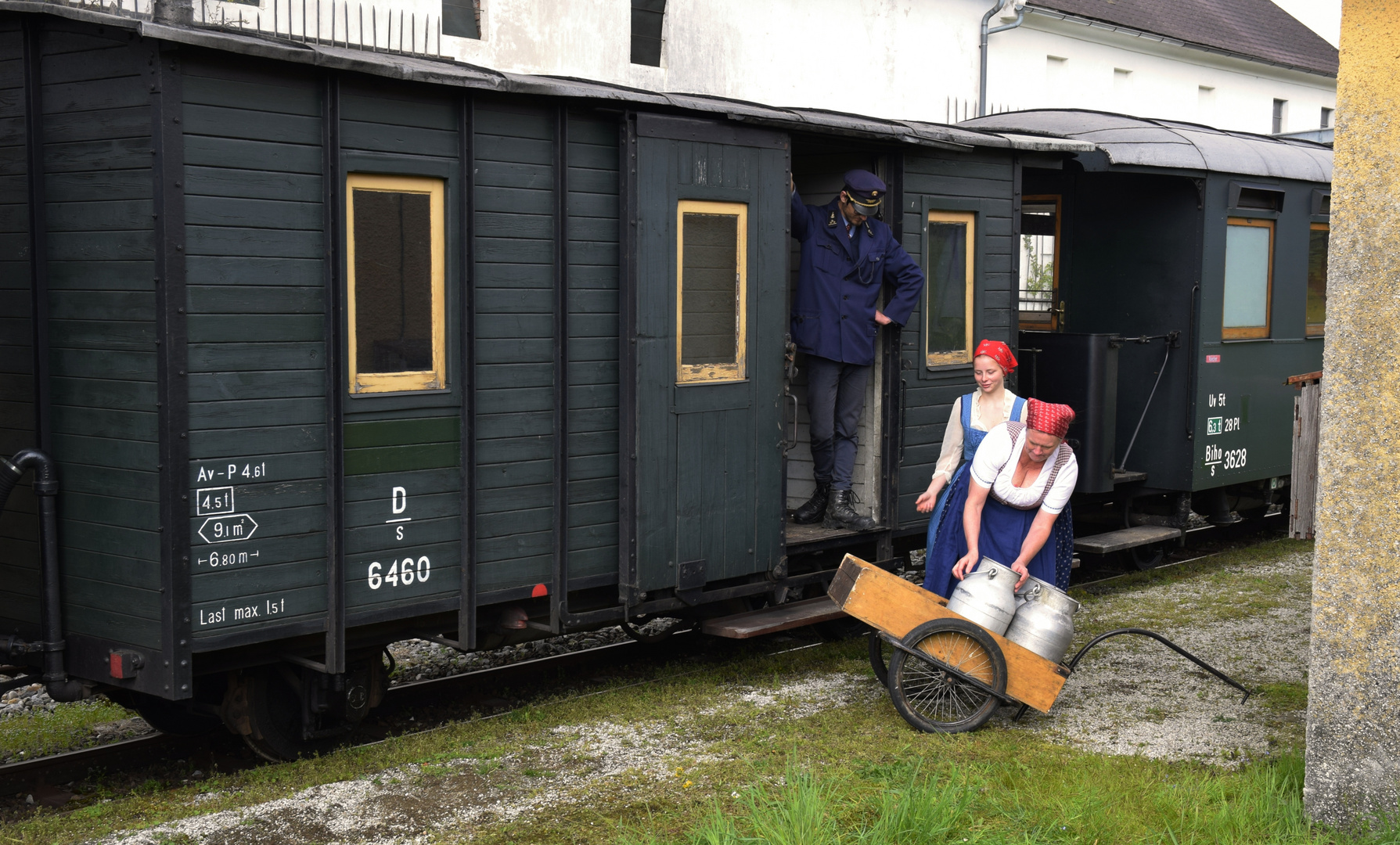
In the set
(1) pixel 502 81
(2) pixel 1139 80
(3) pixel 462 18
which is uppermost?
(2) pixel 1139 80

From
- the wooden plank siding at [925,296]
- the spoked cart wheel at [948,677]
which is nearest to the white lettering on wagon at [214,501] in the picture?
the spoked cart wheel at [948,677]

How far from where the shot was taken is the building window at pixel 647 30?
2033 centimetres

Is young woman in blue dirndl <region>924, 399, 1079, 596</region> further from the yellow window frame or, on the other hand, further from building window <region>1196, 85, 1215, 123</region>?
building window <region>1196, 85, 1215, 123</region>

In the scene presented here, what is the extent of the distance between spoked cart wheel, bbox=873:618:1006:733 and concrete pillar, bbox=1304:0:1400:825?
152cm

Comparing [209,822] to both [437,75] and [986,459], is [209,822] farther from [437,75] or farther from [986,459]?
[986,459]

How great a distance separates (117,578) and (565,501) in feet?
6.75

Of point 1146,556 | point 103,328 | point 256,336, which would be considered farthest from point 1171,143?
point 103,328

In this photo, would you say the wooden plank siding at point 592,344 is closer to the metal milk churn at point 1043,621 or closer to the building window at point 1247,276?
the metal milk churn at point 1043,621

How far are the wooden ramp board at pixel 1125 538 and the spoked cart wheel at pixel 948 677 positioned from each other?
3.57 m

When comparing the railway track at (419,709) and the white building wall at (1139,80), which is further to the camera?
the white building wall at (1139,80)

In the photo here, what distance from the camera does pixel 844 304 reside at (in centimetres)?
800

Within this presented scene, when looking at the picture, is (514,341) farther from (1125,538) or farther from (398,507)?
(1125,538)

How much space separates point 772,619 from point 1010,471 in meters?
1.89

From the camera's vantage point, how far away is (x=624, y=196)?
22.2ft
